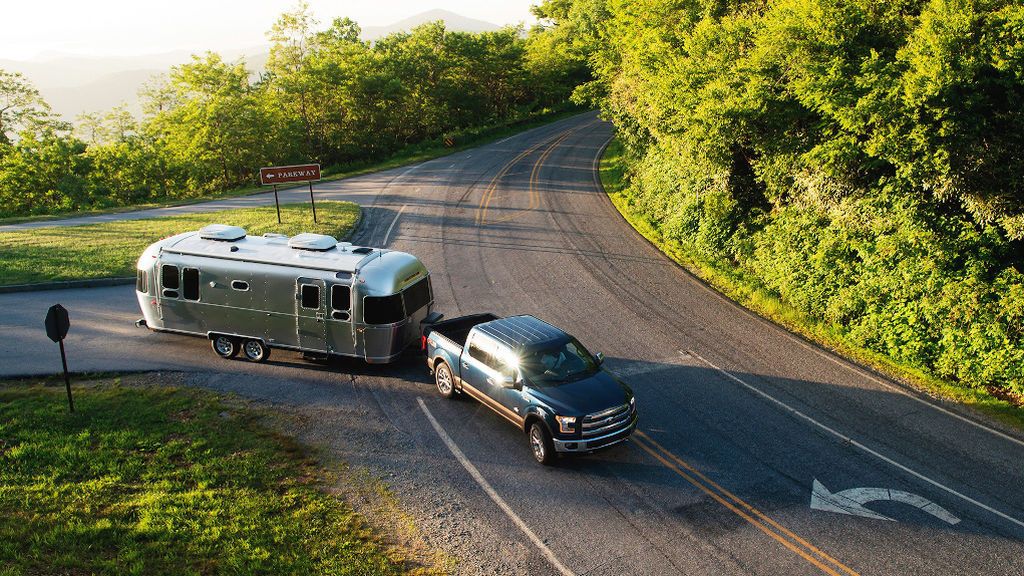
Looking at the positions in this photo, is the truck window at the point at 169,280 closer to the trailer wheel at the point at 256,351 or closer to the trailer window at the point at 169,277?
the trailer window at the point at 169,277

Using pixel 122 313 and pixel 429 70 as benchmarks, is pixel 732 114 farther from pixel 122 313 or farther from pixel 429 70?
pixel 429 70

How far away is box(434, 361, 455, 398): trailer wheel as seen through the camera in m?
13.9

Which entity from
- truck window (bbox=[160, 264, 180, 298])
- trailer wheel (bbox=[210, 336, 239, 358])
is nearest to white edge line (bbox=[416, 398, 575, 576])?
trailer wheel (bbox=[210, 336, 239, 358])

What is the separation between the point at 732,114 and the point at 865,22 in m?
4.15

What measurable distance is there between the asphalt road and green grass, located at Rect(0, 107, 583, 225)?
1794 cm

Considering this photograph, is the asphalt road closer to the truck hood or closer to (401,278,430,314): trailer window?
the truck hood

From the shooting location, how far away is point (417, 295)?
1580 centimetres

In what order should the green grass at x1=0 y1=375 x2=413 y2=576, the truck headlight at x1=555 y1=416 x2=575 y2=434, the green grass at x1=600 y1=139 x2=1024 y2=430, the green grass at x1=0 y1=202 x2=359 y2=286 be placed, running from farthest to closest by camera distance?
the green grass at x1=0 y1=202 x2=359 y2=286, the green grass at x1=600 y1=139 x2=1024 y2=430, the truck headlight at x1=555 y1=416 x2=575 y2=434, the green grass at x1=0 y1=375 x2=413 y2=576

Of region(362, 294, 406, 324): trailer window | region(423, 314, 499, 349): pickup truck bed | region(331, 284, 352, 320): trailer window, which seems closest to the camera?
region(423, 314, 499, 349): pickup truck bed

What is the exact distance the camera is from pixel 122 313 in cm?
1970

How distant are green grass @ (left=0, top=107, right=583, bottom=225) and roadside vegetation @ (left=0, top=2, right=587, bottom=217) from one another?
40cm

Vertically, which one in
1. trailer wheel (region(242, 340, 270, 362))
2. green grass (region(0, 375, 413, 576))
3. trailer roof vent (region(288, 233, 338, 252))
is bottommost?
green grass (region(0, 375, 413, 576))

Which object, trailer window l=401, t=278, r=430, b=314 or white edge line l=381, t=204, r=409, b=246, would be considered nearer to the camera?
trailer window l=401, t=278, r=430, b=314

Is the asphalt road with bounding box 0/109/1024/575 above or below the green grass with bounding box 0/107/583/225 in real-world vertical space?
below
